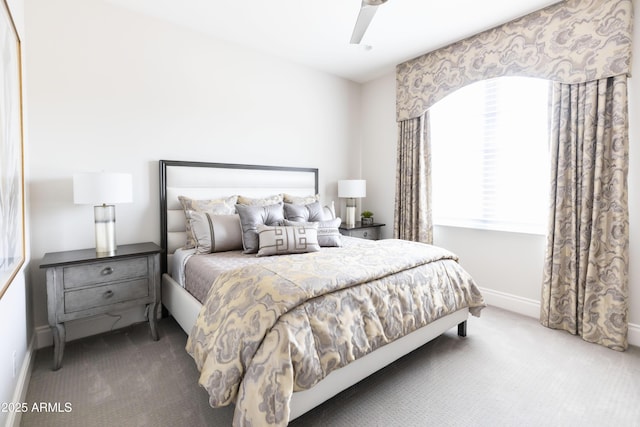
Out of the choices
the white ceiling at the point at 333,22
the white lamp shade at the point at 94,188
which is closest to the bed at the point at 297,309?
the white lamp shade at the point at 94,188

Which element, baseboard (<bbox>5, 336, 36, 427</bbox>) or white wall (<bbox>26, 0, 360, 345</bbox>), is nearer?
baseboard (<bbox>5, 336, 36, 427</bbox>)

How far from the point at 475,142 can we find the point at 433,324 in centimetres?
219

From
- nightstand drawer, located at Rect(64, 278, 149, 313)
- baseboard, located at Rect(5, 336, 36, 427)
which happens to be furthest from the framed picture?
baseboard, located at Rect(5, 336, 36, 427)

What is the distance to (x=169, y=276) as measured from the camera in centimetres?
282

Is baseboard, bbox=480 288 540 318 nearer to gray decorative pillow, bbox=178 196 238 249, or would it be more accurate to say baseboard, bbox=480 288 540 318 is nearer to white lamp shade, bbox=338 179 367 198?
white lamp shade, bbox=338 179 367 198

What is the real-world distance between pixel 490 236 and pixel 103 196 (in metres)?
3.61

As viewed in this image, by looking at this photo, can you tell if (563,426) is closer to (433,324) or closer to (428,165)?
(433,324)

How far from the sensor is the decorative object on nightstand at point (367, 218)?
432 cm

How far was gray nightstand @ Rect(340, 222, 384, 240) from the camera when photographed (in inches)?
155

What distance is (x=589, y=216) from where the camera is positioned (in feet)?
8.36

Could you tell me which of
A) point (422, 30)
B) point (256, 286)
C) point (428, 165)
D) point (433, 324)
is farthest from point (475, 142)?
point (256, 286)

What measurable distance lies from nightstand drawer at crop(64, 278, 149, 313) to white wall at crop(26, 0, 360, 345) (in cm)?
52

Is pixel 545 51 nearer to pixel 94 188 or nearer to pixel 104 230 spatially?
pixel 94 188

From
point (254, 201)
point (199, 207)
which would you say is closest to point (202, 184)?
point (199, 207)
